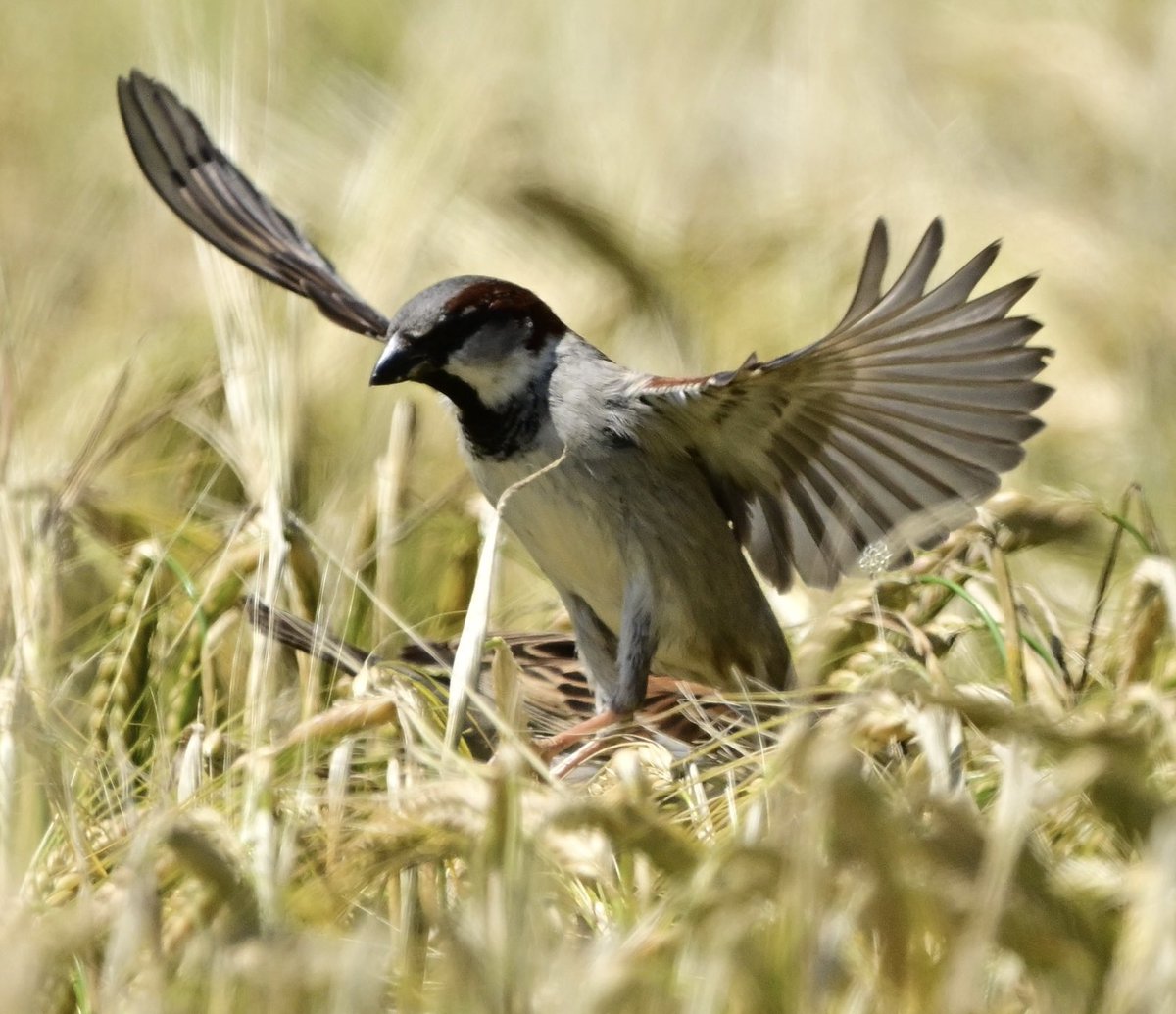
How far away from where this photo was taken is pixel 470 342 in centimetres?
256

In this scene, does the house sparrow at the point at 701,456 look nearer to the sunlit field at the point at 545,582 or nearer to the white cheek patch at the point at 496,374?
the white cheek patch at the point at 496,374

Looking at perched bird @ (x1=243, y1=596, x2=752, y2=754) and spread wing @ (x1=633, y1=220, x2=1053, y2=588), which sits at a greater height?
spread wing @ (x1=633, y1=220, x2=1053, y2=588)

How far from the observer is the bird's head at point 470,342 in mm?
2504

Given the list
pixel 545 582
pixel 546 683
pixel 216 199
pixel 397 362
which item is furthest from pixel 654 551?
pixel 216 199

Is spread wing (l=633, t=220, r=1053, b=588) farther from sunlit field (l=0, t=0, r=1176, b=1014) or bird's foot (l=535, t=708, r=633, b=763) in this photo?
bird's foot (l=535, t=708, r=633, b=763)

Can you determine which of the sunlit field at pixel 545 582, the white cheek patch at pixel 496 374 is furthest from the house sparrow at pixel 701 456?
the sunlit field at pixel 545 582

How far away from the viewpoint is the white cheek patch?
2574 millimetres

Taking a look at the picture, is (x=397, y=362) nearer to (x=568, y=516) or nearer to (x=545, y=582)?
(x=568, y=516)

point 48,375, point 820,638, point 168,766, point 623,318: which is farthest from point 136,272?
point 820,638

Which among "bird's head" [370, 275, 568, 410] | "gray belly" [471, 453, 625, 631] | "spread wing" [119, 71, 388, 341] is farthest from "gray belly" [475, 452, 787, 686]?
"spread wing" [119, 71, 388, 341]

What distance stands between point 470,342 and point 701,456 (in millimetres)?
335

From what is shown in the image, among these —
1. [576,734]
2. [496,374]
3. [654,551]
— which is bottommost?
[576,734]

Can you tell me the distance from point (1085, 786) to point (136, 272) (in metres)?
3.27

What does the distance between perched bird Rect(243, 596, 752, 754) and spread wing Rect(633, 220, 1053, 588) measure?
0.81ft
